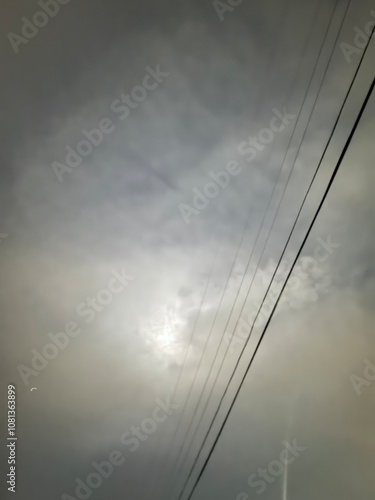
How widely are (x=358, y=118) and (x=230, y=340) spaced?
33.9ft

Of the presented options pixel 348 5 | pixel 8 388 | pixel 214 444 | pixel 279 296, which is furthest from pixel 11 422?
pixel 348 5

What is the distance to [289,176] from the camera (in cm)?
1143

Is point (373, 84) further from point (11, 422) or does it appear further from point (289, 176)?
point (11, 422)

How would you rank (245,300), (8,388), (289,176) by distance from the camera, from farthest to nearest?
(8,388)
(245,300)
(289,176)

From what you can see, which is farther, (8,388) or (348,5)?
(8,388)

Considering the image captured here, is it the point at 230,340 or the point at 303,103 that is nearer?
the point at 303,103

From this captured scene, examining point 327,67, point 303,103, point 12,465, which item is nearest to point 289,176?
point 303,103

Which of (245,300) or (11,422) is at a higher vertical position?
(245,300)

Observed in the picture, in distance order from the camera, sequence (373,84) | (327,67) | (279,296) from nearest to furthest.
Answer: (373,84), (279,296), (327,67)

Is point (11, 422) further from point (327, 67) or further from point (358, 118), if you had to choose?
point (327, 67)

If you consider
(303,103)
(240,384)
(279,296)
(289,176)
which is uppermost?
(303,103)

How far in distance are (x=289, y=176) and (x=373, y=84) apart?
19.0ft

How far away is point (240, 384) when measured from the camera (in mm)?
11234

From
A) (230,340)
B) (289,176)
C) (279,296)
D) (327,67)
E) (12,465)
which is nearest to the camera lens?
(279,296)
